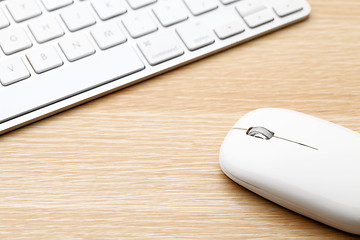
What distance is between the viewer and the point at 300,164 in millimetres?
349

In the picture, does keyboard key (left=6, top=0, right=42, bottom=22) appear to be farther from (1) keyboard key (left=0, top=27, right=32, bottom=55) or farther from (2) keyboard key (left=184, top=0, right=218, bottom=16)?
(2) keyboard key (left=184, top=0, right=218, bottom=16)

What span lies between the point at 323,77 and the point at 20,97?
12.8 inches

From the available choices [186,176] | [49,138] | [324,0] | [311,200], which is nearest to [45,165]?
[49,138]

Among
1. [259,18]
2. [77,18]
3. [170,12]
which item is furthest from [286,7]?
[77,18]

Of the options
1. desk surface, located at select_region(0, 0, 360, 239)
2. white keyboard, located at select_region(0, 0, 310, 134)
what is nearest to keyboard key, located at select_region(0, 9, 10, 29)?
white keyboard, located at select_region(0, 0, 310, 134)

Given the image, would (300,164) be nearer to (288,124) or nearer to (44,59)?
(288,124)

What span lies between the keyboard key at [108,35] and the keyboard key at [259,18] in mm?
149

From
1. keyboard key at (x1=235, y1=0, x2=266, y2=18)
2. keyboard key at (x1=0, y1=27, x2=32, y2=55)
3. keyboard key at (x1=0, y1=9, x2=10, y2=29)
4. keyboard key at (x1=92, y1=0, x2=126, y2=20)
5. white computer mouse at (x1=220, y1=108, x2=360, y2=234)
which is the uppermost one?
keyboard key at (x1=0, y1=9, x2=10, y2=29)

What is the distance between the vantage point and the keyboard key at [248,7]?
0.48 metres

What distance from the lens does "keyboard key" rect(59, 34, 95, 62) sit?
0.43 meters

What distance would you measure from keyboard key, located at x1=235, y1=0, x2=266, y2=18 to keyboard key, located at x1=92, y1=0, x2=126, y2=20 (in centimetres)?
14

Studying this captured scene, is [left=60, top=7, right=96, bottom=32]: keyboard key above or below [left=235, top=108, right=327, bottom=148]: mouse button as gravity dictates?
above

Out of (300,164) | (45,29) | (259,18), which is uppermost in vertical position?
(45,29)

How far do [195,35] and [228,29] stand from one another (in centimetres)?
4
